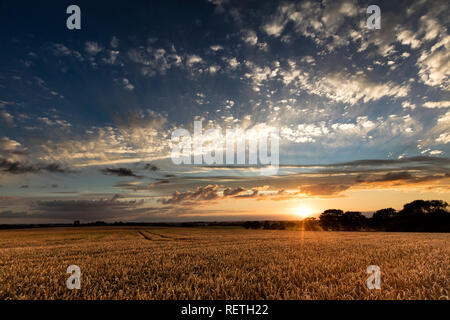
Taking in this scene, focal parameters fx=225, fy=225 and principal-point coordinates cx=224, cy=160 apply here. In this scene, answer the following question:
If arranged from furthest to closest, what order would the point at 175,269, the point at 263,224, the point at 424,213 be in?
the point at 263,224, the point at 424,213, the point at 175,269

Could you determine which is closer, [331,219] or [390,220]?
[390,220]

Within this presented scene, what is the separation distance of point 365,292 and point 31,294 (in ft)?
24.7

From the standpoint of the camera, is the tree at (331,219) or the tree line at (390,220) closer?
the tree line at (390,220)

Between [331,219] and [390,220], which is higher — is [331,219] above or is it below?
below

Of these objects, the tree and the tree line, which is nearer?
the tree line
